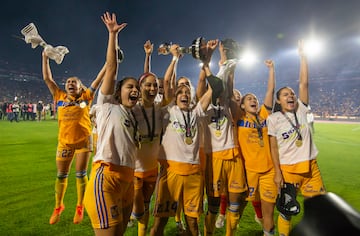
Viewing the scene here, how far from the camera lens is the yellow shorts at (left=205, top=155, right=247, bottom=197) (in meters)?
3.61

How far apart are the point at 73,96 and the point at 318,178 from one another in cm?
400

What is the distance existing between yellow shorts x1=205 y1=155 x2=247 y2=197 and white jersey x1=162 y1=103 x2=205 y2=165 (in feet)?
1.58

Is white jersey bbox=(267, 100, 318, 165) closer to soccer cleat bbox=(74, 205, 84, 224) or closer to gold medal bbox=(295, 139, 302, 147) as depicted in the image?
gold medal bbox=(295, 139, 302, 147)

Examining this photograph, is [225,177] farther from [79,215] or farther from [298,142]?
[79,215]

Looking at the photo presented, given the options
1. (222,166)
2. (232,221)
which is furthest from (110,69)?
(232,221)

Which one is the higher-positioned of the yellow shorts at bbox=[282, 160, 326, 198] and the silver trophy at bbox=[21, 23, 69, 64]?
the silver trophy at bbox=[21, 23, 69, 64]

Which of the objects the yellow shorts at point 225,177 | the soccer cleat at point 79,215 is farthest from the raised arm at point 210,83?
the soccer cleat at point 79,215

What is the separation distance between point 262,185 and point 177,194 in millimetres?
1229

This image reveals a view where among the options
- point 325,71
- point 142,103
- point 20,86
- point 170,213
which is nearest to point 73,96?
point 142,103

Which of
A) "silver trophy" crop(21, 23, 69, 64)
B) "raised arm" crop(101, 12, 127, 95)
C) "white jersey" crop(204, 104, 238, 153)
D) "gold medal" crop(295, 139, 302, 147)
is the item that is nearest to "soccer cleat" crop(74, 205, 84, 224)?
"white jersey" crop(204, 104, 238, 153)

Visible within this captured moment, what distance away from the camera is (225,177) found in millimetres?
3652

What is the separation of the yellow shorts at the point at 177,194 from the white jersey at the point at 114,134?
2.29 ft

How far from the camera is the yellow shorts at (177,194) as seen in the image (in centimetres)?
317

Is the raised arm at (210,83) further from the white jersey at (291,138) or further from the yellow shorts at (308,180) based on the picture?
the yellow shorts at (308,180)
